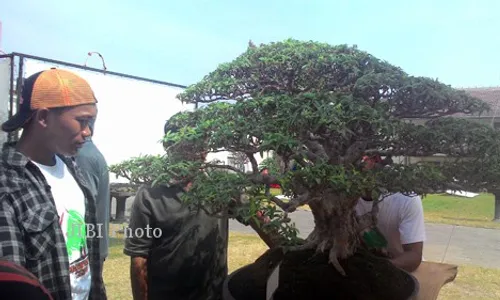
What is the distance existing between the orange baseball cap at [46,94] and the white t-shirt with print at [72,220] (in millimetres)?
173

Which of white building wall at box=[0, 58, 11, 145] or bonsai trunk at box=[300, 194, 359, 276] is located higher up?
white building wall at box=[0, 58, 11, 145]

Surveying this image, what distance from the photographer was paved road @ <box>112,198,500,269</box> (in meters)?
6.23

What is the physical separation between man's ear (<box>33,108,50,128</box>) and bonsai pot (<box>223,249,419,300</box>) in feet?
3.51

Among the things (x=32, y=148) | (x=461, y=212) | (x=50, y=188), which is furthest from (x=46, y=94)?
(x=461, y=212)

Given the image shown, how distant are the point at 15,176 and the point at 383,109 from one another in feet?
4.45

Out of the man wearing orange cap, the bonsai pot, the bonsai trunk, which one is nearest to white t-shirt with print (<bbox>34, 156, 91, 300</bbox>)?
the man wearing orange cap

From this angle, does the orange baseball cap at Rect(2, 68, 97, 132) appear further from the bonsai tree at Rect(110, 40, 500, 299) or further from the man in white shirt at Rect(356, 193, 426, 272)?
the man in white shirt at Rect(356, 193, 426, 272)

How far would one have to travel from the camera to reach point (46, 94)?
146 centimetres

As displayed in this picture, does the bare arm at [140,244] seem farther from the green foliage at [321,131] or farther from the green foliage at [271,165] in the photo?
the green foliage at [271,165]

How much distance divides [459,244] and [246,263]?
400 centimetres

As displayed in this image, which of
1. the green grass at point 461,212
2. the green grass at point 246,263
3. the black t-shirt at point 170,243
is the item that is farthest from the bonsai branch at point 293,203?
the green grass at point 461,212

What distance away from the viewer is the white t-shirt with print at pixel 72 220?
5.02 ft

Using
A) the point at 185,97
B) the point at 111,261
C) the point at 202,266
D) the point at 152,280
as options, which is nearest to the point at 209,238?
the point at 202,266

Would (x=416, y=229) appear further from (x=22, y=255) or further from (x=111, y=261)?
(x=111, y=261)
